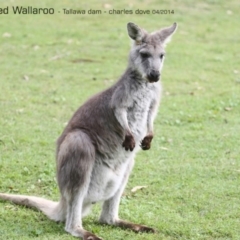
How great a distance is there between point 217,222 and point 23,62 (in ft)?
22.2

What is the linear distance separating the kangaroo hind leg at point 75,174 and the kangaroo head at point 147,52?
2.20 ft

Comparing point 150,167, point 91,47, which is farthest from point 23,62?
point 150,167

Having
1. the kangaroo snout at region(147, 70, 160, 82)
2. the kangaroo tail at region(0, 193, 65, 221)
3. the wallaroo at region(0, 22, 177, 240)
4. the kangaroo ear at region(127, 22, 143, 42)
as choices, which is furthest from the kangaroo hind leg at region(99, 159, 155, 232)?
the kangaroo ear at region(127, 22, 143, 42)

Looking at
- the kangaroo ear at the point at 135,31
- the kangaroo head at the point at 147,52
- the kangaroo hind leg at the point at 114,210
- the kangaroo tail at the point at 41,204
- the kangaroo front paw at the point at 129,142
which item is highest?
the kangaroo ear at the point at 135,31

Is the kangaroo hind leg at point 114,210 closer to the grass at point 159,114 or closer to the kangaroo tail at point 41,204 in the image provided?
the grass at point 159,114

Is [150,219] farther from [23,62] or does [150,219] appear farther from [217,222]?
[23,62]

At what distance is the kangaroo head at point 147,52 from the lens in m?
5.25

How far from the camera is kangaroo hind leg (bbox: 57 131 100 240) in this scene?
5156mm

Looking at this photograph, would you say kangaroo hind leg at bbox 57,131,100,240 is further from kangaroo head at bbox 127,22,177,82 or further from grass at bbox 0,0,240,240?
kangaroo head at bbox 127,22,177,82

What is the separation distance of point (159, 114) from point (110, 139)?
3.91 m

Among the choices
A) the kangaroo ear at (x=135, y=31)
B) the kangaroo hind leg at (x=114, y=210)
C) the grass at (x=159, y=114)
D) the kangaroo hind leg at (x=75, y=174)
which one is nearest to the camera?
the kangaroo hind leg at (x=75, y=174)

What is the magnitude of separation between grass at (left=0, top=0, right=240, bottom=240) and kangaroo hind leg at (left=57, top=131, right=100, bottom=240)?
0.45 feet

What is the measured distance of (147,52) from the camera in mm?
5301

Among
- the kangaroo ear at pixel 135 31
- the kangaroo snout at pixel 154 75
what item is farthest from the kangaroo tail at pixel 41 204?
the kangaroo ear at pixel 135 31
